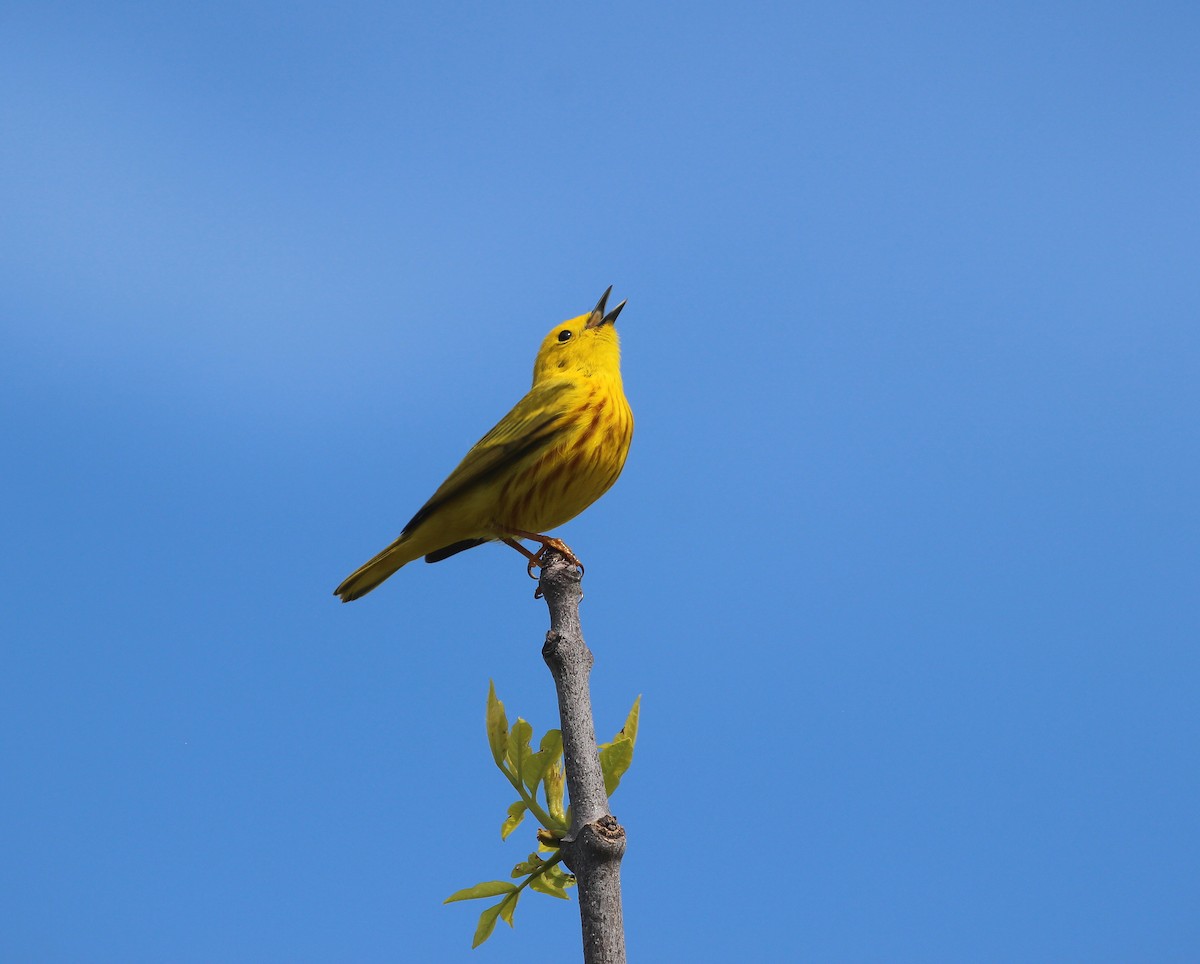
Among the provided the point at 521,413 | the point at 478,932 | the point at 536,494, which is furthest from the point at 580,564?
the point at 478,932

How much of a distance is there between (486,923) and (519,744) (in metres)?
0.61

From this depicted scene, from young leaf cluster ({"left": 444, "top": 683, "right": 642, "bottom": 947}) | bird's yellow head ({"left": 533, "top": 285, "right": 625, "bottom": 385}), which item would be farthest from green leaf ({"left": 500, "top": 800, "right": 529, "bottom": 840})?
bird's yellow head ({"left": 533, "top": 285, "right": 625, "bottom": 385})

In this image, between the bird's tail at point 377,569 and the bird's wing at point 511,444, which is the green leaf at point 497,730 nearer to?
the bird's wing at point 511,444

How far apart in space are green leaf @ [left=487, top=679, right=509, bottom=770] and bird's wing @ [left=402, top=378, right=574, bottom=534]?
6.75 ft

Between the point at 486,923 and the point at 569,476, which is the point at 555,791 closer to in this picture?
the point at 486,923

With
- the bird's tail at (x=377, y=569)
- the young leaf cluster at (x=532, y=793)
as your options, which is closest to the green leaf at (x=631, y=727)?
the young leaf cluster at (x=532, y=793)

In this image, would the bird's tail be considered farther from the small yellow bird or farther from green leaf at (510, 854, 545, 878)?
green leaf at (510, 854, 545, 878)

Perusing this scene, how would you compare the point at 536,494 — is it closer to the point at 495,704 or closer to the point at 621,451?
the point at 621,451

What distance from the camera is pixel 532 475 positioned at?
5.31 meters

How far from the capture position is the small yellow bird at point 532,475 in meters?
5.32

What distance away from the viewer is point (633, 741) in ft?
11.6

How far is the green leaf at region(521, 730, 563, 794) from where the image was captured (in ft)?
11.0

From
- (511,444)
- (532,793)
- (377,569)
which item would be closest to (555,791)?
(532,793)

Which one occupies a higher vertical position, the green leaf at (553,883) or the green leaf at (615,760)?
the green leaf at (615,760)
